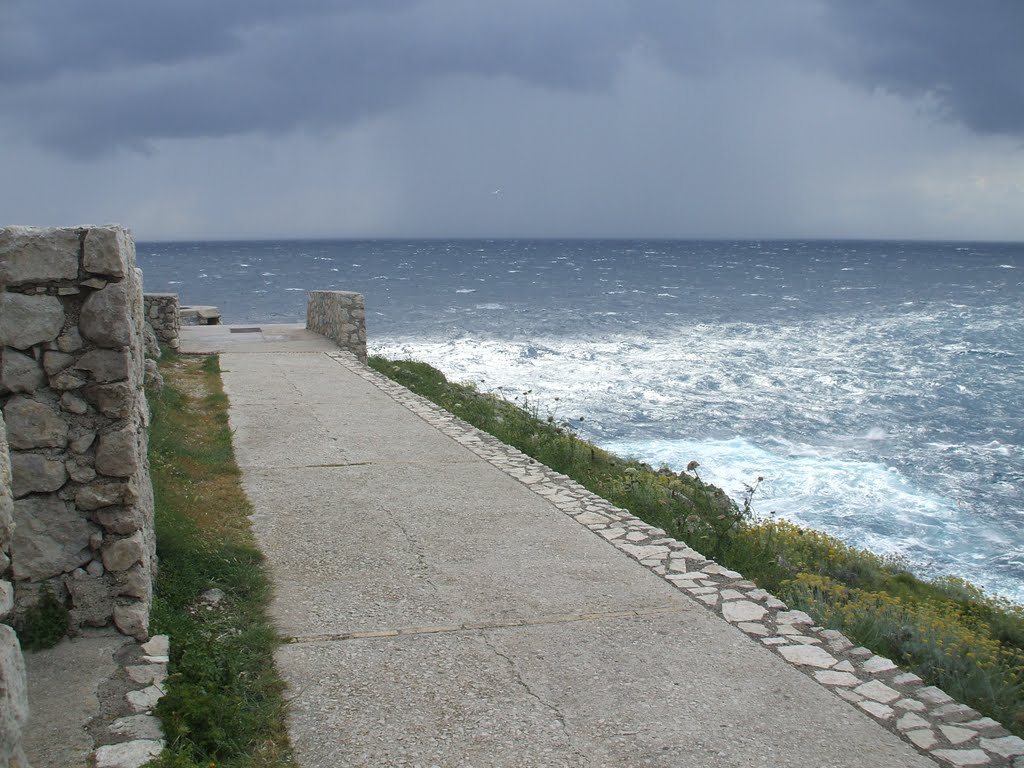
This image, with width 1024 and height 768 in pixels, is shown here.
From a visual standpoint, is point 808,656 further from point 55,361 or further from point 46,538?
point 55,361

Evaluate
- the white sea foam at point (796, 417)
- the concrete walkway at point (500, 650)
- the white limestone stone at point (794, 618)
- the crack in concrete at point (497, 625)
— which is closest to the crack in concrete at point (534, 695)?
the concrete walkway at point (500, 650)

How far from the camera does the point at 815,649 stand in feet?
17.2

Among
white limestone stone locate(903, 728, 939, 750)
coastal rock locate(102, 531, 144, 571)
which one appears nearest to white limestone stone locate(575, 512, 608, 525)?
white limestone stone locate(903, 728, 939, 750)

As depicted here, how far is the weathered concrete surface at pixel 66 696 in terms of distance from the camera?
3.81 meters

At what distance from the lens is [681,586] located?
610 centimetres

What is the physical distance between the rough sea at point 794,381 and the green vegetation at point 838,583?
4.24 meters

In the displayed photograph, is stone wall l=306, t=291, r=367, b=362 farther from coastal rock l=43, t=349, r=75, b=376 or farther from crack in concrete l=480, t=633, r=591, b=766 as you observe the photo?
crack in concrete l=480, t=633, r=591, b=766

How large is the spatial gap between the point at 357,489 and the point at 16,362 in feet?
12.8

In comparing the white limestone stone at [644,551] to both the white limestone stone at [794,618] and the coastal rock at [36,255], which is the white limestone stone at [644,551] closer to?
the white limestone stone at [794,618]

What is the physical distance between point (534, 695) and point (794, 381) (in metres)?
24.6

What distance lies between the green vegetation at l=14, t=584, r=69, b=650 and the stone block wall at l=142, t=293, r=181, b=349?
42.7 ft

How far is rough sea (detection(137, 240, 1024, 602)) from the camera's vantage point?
1633cm

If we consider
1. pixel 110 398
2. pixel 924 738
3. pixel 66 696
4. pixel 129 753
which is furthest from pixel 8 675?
pixel 924 738

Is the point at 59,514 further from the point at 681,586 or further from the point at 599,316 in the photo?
the point at 599,316
